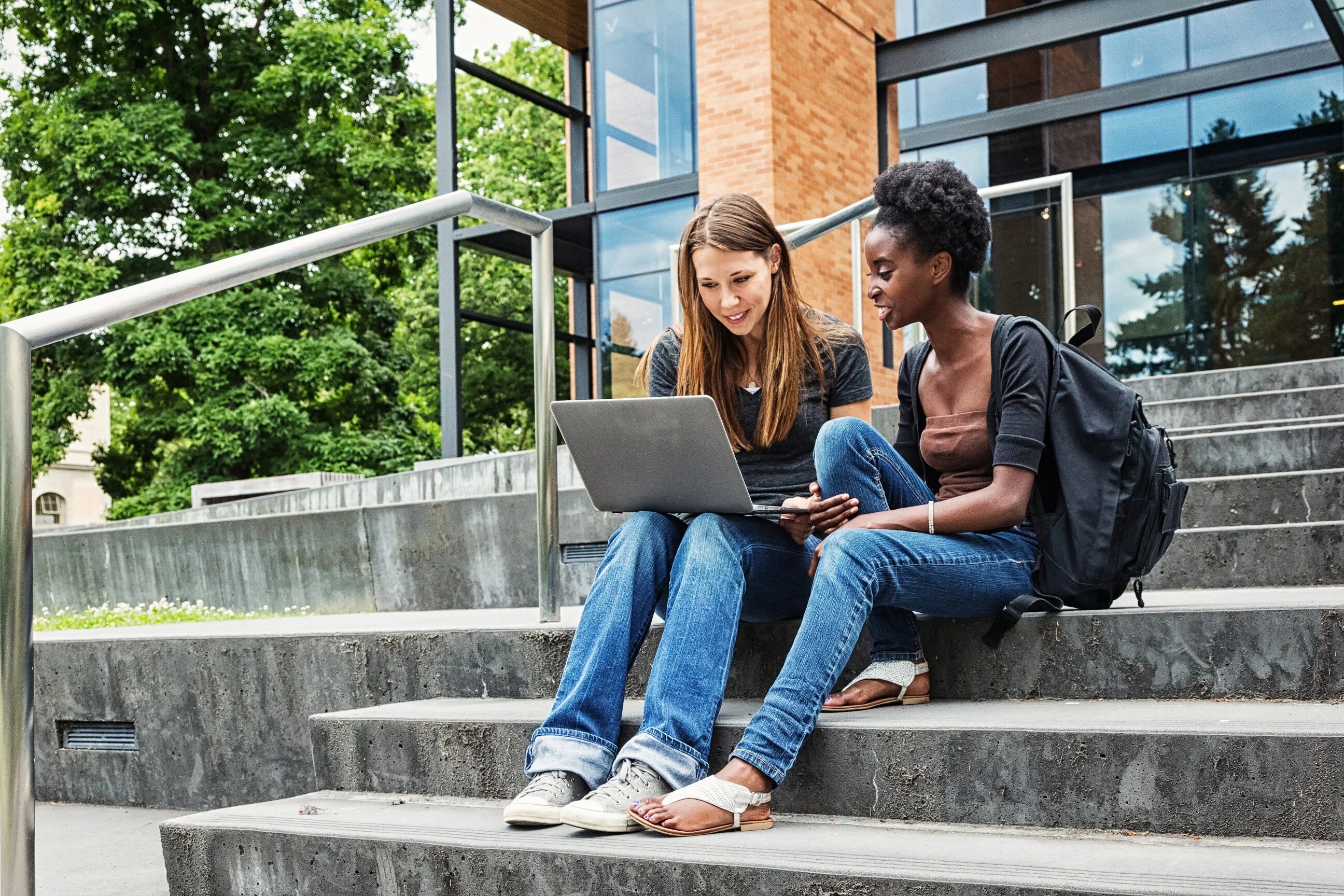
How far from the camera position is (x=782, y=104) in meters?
11.4

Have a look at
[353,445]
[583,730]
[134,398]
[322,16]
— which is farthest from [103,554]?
[322,16]

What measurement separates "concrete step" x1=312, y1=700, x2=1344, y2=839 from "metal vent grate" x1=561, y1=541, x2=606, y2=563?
2.58m

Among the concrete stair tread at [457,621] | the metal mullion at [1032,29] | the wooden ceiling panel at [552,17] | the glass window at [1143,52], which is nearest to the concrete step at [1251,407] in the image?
the concrete stair tread at [457,621]

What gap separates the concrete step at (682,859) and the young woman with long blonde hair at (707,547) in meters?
0.11

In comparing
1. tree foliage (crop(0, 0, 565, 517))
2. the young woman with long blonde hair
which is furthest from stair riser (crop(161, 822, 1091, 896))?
tree foliage (crop(0, 0, 565, 517))

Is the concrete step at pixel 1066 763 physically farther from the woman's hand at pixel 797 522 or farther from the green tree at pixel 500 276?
the green tree at pixel 500 276

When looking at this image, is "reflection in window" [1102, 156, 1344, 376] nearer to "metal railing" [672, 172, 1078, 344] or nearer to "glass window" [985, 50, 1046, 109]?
"glass window" [985, 50, 1046, 109]

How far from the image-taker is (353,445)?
658 inches

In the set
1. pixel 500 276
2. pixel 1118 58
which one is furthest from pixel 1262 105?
pixel 500 276

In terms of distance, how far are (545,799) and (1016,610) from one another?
3.29 feet

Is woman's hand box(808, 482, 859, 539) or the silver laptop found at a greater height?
the silver laptop

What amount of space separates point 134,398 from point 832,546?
16.7 metres

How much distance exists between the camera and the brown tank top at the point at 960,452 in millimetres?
2664

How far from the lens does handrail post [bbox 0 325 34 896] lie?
6.53 ft
